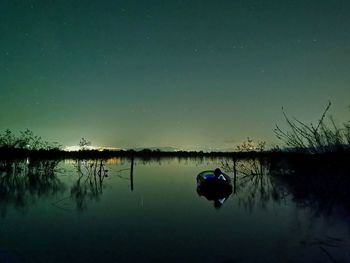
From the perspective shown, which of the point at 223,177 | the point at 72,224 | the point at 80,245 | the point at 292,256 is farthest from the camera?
the point at 223,177

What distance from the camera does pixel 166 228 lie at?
15.6 m

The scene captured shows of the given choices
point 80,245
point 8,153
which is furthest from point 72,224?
point 8,153

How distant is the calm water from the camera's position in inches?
440

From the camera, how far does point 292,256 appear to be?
1052cm

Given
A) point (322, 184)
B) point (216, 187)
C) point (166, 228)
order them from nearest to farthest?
point (166, 228)
point (322, 184)
point (216, 187)

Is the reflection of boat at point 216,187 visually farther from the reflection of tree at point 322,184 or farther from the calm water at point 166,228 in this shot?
the reflection of tree at point 322,184

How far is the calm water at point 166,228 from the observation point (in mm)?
11164

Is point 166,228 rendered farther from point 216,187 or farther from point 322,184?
point 322,184

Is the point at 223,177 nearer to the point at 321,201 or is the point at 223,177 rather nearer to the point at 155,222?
the point at 321,201

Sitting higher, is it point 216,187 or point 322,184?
point 322,184

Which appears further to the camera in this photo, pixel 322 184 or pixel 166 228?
pixel 322 184

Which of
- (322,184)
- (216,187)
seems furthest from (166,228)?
(322,184)

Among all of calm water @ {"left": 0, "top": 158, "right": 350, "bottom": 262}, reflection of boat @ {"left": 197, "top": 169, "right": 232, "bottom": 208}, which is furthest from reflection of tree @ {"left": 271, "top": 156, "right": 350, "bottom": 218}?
reflection of boat @ {"left": 197, "top": 169, "right": 232, "bottom": 208}

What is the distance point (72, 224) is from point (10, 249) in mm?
4631
